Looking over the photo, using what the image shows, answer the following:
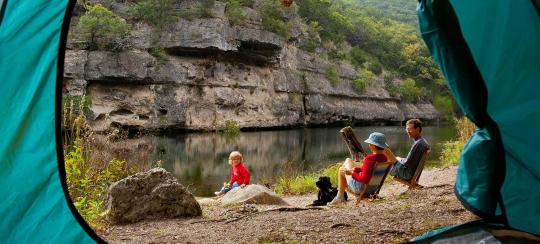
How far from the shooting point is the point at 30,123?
7.86ft

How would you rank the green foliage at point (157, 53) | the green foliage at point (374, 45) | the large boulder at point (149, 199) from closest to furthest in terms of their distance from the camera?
the large boulder at point (149, 199), the green foliage at point (157, 53), the green foliage at point (374, 45)

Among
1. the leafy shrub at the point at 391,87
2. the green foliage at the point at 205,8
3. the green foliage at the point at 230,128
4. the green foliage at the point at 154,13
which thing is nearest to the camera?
the green foliage at the point at 230,128

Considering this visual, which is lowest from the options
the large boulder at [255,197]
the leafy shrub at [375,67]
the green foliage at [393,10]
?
the large boulder at [255,197]

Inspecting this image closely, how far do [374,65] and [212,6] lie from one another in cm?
1842

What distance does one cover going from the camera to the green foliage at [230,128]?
28.9 metres

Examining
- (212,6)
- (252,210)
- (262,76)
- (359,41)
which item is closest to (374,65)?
(359,41)

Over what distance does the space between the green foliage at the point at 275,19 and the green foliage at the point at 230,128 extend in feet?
25.0

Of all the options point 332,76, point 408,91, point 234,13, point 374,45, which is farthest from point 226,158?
point 374,45

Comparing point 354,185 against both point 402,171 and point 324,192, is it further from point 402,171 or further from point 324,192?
point 402,171

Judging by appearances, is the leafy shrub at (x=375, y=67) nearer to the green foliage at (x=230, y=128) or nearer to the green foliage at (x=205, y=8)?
the green foliage at (x=205, y=8)

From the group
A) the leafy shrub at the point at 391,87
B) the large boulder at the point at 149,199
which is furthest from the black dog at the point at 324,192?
the leafy shrub at the point at 391,87

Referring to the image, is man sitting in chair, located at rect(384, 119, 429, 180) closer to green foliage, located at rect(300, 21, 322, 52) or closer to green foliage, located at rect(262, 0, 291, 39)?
green foliage, located at rect(262, 0, 291, 39)

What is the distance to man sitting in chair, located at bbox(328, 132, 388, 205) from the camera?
499 cm

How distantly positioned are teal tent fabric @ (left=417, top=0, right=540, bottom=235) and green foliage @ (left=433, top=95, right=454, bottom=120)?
149ft
